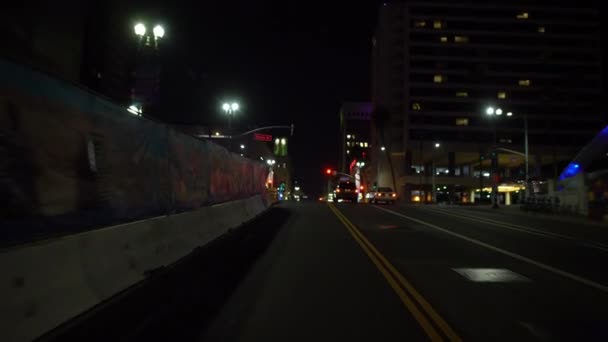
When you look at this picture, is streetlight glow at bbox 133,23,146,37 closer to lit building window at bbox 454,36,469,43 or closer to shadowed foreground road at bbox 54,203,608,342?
shadowed foreground road at bbox 54,203,608,342

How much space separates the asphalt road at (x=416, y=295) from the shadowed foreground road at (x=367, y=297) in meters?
0.02

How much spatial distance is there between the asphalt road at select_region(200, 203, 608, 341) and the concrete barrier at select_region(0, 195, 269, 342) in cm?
163

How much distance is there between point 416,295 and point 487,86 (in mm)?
84615

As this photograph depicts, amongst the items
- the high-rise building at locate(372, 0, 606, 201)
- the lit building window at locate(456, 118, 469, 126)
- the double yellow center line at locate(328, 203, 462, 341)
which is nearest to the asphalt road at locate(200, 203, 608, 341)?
the double yellow center line at locate(328, 203, 462, 341)

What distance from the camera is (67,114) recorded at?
5.96 m

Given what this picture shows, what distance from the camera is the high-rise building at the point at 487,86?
82250 millimetres

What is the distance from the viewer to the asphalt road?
4984 millimetres

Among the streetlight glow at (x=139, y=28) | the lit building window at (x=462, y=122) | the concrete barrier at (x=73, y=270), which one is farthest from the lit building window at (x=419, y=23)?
the concrete barrier at (x=73, y=270)

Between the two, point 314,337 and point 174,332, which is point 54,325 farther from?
point 314,337

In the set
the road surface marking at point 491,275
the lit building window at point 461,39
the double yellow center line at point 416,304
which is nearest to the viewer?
the double yellow center line at point 416,304

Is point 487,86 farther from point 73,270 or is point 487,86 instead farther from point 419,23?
point 73,270

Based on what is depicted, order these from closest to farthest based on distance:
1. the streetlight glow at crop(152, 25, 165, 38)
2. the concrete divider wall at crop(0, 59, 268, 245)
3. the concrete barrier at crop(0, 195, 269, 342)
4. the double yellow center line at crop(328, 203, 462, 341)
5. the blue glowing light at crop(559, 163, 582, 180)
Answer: the concrete barrier at crop(0, 195, 269, 342), the double yellow center line at crop(328, 203, 462, 341), the concrete divider wall at crop(0, 59, 268, 245), the streetlight glow at crop(152, 25, 165, 38), the blue glowing light at crop(559, 163, 582, 180)

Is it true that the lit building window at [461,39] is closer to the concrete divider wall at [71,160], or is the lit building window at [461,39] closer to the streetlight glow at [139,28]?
the streetlight glow at [139,28]

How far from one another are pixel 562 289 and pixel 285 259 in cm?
495
